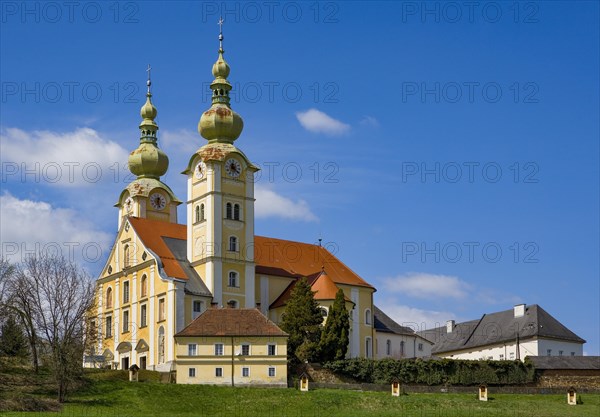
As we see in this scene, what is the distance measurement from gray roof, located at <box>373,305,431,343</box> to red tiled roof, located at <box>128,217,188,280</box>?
17.2 meters

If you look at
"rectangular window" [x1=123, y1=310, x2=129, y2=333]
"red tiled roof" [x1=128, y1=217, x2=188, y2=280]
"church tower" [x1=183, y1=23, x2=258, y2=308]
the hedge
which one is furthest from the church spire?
the hedge

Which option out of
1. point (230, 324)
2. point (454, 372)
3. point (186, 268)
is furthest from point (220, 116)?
point (454, 372)

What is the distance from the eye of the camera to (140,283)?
79625 mm

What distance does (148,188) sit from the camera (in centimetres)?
9094

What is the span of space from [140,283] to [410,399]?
2470 centimetres

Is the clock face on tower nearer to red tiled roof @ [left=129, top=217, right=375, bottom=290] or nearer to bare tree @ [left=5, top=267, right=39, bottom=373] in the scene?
red tiled roof @ [left=129, top=217, right=375, bottom=290]

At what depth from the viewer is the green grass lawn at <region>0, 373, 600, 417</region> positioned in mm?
57406

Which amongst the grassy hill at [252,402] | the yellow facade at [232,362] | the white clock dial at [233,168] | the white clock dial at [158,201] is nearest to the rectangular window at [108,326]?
the white clock dial at [158,201]

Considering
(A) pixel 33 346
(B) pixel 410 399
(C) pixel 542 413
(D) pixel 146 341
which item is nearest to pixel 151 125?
(D) pixel 146 341

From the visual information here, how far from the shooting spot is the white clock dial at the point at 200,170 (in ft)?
267

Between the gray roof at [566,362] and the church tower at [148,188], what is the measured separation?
3374 cm

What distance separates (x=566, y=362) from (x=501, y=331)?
20.9 metres

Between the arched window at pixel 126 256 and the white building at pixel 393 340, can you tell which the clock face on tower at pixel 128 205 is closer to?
the arched window at pixel 126 256

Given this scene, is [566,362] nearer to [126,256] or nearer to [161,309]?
[161,309]
